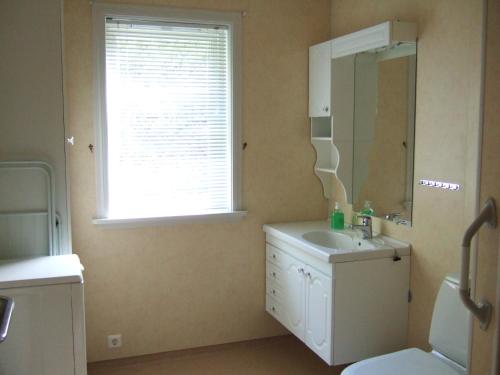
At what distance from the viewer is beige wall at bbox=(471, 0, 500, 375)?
5.18 feet

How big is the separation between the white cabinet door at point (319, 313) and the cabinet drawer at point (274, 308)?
1.41ft

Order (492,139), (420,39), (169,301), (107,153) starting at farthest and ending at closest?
(169,301) < (107,153) < (420,39) < (492,139)

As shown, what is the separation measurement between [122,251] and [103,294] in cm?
30

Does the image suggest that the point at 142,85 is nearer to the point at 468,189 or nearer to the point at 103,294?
the point at 103,294

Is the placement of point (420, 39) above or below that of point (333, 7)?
below

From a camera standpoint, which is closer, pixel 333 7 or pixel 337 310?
pixel 337 310

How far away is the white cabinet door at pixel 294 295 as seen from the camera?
3.25 metres

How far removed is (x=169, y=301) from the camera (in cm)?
363

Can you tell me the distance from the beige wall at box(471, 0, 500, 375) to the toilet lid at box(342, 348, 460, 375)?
801 mm

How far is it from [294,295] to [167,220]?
94 cm

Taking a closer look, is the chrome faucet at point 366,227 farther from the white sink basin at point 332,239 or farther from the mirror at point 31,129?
the mirror at point 31,129

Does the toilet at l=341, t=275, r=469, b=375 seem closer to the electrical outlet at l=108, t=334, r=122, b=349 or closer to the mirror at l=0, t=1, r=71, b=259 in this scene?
the electrical outlet at l=108, t=334, r=122, b=349

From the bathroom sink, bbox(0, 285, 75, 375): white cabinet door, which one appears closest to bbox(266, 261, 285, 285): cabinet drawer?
the bathroom sink

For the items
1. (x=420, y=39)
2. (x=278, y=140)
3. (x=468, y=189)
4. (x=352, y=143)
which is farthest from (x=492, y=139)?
(x=278, y=140)
